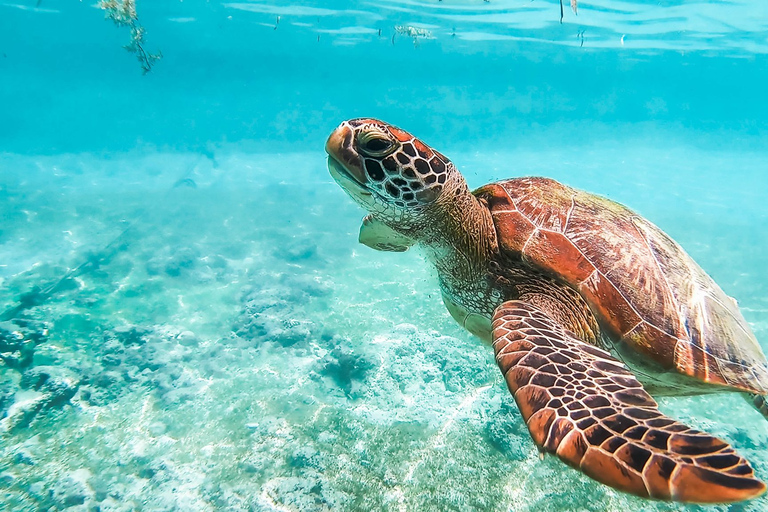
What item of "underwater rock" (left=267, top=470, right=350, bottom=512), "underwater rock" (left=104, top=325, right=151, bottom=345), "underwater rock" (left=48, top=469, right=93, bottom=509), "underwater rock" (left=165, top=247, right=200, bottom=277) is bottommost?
"underwater rock" (left=165, top=247, right=200, bottom=277)

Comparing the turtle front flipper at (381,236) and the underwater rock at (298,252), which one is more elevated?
the turtle front flipper at (381,236)

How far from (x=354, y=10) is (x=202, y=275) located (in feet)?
63.4

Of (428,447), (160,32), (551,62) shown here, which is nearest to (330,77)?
(160,32)

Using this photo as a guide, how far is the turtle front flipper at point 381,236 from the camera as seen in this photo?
A: 3.22 metres

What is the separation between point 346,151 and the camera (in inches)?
87.7

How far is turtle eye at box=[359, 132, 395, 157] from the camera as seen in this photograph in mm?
2193

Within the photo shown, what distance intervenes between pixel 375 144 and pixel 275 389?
340 cm

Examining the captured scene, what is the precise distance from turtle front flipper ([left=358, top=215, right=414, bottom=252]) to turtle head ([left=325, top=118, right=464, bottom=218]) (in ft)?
2.31

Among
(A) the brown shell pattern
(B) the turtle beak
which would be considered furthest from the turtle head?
(A) the brown shell pattern

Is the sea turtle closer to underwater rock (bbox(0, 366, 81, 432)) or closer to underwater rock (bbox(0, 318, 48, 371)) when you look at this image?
underwater rock (bbox(0, 366, 81, 432))

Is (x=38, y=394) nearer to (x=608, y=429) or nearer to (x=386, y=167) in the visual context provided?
(x=386, y=167)

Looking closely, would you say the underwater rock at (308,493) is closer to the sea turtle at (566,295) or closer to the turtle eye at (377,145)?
the sea turtle at (566,295)

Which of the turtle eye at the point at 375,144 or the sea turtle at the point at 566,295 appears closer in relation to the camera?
the sea turtle at the point at 566,295

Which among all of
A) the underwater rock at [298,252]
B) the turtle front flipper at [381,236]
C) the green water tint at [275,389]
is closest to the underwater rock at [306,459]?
the green water tint at [275,389]
